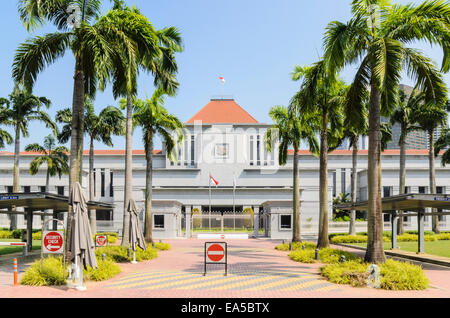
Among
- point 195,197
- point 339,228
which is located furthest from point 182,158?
point 339,228

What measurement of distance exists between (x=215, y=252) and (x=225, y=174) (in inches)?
1703

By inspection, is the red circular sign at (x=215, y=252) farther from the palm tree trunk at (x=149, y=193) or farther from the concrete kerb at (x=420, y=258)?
Answer: the palm tree trunk at (x=149, y=193)

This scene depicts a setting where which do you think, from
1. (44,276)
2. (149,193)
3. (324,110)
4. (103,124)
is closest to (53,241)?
(44,276)

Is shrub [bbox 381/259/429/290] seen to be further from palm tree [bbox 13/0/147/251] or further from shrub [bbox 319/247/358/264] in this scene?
palm tree [bbox 13/0/147/251]

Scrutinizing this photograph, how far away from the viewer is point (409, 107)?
1519 inches

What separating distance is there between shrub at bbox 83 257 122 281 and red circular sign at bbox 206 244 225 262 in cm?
353

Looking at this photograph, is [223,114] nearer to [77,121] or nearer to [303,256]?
[303,256]

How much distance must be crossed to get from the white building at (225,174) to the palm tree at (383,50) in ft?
109

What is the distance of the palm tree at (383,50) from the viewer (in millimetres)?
14281

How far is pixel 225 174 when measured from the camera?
193ft

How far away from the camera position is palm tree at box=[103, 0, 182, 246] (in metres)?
17.0

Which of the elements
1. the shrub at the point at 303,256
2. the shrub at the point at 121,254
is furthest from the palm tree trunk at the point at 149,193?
the shrub at the point at 303,256

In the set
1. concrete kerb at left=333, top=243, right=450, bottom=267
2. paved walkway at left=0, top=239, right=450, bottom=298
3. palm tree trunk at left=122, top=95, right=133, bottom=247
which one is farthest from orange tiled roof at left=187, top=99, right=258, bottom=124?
paved walkway at left=0, top=239, right=450, bottom=298

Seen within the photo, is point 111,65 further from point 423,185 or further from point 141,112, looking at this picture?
point 423,185
